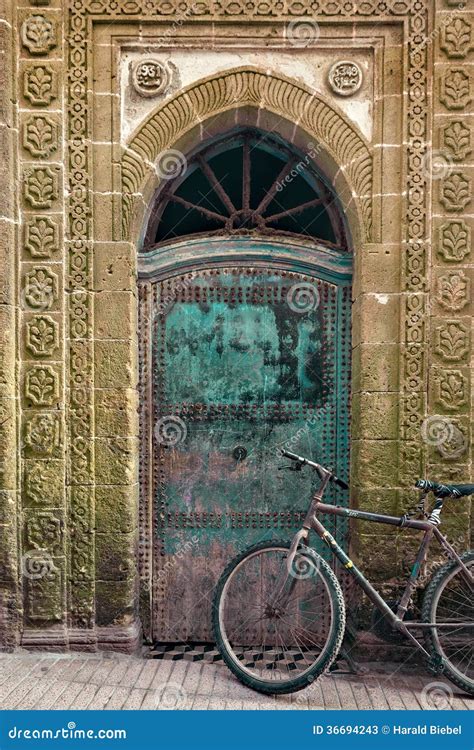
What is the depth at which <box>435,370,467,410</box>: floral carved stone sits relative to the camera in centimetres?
479

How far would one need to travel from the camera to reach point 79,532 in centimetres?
490

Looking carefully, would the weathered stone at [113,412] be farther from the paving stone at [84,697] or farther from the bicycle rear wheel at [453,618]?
the bicycle rear wheel at [453,618]

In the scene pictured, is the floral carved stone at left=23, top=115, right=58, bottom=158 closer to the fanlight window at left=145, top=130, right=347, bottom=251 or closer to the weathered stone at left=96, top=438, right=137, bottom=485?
the fanlight window at left=145, top=130, right=347, bottom=251

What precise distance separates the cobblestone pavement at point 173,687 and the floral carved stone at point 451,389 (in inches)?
71.6

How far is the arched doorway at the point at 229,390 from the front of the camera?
201 inches

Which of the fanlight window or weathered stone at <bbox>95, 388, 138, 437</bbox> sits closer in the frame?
weathered stone at <bbox>95, 388, 138, 437</bbox>

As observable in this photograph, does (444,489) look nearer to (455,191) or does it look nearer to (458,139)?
(455,191)

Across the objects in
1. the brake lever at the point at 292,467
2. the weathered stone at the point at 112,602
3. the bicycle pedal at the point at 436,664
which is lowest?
the bicycle pedal at the point at 436,664

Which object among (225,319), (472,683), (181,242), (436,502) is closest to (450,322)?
(436,502)

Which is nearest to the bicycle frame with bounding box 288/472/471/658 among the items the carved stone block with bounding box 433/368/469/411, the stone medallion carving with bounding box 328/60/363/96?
the carved stone block with bounding box 433/368/469/411

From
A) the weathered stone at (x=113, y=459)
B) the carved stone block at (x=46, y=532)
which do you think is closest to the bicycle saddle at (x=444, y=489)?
the weathered stone at (x=113, y=459)

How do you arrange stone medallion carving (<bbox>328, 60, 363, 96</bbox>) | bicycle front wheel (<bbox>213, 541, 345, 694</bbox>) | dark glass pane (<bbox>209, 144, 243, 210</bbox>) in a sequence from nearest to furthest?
bicycle front wheel (<bbox>213, 541, 345, 694</bbox>) → stone medallion carving (<bbox>328, 60, 363, 96</bbox>) → dark glass pane (<bbox>209, 144, 243, 210</bbox>)

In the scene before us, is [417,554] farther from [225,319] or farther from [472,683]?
[225,319]

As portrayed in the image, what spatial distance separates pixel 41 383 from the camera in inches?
192
